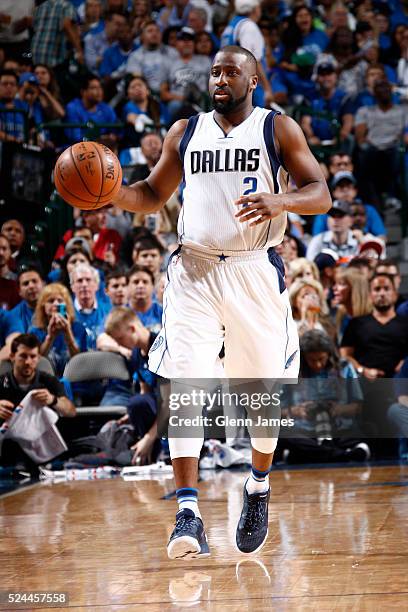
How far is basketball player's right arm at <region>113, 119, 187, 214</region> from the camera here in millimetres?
4340

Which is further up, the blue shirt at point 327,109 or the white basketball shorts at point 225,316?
the blue shirt at point 327,109

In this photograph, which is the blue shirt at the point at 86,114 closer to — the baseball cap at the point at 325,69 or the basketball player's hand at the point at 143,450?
the baseball cap at the point at 325,69

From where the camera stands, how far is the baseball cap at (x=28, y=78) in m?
11.2

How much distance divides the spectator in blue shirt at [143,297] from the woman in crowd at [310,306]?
3.78ft

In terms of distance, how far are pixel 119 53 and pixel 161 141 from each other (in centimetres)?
271

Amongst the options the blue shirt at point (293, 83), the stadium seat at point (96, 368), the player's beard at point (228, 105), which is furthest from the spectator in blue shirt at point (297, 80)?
the player's beard at point (228, 105)

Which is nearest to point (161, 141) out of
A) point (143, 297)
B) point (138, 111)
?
point (138, 111)

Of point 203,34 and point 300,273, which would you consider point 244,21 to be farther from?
point 300,273

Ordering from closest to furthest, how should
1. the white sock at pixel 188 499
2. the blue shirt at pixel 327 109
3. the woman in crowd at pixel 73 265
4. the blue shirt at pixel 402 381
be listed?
the white sock at pixel 188 499 → the blue shirt at pixel 402 381 → the woman in crowd at pixel 73 265 → the blue shirt at pixel 327 109

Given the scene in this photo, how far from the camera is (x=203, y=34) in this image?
12172mm

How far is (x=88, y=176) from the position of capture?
13.1ft

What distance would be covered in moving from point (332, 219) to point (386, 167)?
5.76ft

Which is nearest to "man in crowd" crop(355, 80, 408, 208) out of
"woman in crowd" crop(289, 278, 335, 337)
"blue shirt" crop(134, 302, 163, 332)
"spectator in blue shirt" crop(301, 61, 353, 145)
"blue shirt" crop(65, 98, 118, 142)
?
Result: "spectator in blue shirt" crop(301, 61, 353, 145)

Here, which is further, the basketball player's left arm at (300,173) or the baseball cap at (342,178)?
the baseball cap at (342,178)
